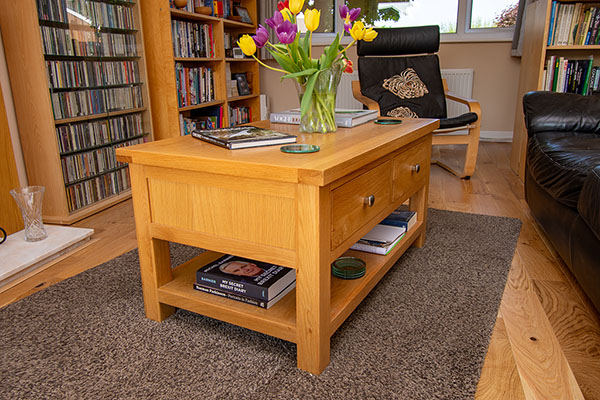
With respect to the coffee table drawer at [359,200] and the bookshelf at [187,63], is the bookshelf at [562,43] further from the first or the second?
the bookshelf at [187,63]

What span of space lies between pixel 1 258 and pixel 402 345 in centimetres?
143

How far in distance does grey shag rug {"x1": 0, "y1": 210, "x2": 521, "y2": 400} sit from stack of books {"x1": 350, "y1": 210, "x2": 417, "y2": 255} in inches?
5.2

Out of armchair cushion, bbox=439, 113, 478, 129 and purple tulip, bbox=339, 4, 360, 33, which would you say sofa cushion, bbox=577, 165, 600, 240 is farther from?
armchair cushion, bbox=439, 113, 478, 129

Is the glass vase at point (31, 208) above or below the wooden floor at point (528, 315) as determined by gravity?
above

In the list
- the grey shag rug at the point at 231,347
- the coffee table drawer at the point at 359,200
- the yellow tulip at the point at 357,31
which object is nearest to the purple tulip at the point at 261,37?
the yellow tulip at the point at 357,31

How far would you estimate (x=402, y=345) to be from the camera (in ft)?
3.88

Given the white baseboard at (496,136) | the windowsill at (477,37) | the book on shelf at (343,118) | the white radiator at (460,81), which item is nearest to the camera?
the book on shelf at (343,118)

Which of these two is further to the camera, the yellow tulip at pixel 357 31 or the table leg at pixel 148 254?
the yellow tulip at pixel 357 31

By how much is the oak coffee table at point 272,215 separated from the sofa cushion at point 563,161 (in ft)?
1.91

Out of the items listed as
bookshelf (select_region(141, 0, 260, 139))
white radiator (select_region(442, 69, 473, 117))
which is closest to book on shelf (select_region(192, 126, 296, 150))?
bookshelf (select_region(141, 0, 260, 139))

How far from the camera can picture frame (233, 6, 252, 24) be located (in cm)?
379

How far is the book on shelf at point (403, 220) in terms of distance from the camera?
1661mm

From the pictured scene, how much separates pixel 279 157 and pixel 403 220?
30.1 inches

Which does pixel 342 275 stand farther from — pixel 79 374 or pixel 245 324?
pixel 79 374
